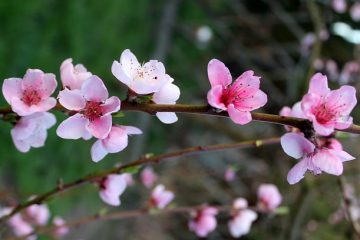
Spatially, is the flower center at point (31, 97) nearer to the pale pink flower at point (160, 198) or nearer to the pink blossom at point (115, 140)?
the pink blossom at point (115, 140)

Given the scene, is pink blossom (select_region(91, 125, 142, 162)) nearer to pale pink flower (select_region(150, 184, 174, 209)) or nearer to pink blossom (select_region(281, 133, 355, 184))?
pink blossom (select_region(281, 133, 355, 184))

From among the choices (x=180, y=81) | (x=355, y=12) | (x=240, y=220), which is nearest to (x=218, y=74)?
(x=240, y=220)

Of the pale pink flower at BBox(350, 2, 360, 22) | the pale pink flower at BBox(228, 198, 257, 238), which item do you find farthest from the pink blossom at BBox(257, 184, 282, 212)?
the pale pink flower at BBox(350, 2, 360, 22)

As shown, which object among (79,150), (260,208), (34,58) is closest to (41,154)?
(79,150)

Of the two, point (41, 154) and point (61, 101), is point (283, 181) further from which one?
point (61, 101)

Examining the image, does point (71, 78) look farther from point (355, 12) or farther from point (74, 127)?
point (355, 12)

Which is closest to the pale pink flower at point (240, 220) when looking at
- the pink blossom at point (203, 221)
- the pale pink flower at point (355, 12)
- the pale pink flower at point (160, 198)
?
the pink blossom at point (203, 221)
